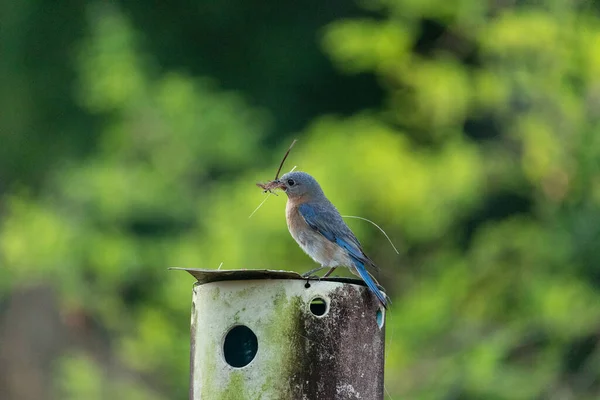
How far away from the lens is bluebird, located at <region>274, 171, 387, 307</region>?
5203 mm

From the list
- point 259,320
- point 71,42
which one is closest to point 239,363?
point 259,320

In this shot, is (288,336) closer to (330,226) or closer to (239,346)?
(239,346)

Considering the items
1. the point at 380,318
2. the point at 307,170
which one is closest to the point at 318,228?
the point at 380,318

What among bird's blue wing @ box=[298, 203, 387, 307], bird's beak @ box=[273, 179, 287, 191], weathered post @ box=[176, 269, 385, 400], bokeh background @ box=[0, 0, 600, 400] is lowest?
weathered post @ box=[176, 269, 385, 400]

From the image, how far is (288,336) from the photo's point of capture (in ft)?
14.8

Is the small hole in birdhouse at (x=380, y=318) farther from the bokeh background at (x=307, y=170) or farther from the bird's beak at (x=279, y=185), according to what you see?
the bokeh background at (x=307, y=170)

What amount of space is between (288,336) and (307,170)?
602 cm

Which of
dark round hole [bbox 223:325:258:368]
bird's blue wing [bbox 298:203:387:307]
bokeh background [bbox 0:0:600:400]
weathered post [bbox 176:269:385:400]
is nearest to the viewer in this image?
weathered post [bbox 176:269:385:400]

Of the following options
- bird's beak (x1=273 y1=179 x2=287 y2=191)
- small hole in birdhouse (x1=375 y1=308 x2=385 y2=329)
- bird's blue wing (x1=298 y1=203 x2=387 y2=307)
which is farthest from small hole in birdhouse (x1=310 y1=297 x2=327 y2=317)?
bird's beak (x1=273 y1=179 x2=287 y2=191)

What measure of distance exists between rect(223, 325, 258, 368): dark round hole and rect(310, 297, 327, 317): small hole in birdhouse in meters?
0.30

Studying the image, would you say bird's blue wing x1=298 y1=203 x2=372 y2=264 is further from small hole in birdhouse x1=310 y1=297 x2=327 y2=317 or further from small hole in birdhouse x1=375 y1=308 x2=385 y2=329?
small hole in birdhouse x1=310 y1=297 x2=327 y2=317

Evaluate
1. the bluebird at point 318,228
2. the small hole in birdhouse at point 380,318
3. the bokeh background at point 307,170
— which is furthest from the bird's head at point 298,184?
the bokeh background at point 307,170

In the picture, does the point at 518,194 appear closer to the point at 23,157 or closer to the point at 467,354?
the point at 467,354

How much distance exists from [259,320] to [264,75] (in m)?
9.16
